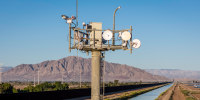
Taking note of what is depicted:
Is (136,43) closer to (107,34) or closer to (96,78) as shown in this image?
(107,34)

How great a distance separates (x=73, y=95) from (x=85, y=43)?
20762 millimetres

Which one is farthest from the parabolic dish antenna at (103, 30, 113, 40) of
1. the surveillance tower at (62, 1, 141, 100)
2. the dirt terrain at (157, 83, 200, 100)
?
the dirt terrain at (157, 83, 200, 100)

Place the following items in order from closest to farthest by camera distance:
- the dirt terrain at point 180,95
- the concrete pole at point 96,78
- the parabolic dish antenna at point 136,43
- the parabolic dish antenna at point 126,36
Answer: the parabolic dish antenna at point 126,36 → the parabolic dish antenna at point 136,43 → the concrete pole at point 96,78 → the dirt terrain at point 180,95

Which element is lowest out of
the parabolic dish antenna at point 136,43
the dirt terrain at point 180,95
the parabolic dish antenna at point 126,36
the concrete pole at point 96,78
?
the dirt terrain at point 180,95

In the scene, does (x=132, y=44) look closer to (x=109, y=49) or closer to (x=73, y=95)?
(x=109, y=49)

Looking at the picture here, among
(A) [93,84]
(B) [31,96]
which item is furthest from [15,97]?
(A) [93,84]

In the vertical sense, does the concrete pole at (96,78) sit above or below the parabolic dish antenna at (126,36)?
below

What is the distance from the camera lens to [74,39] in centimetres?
2264

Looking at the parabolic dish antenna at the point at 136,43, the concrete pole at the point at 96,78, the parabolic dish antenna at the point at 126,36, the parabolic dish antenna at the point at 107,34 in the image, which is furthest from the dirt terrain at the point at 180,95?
the parabolic dish antenna at the point at 107,34

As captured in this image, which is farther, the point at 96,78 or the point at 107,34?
the point at 96,78

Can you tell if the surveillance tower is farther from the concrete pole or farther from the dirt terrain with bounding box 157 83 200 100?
the dirt terrain with bounding box 157 83 200 100

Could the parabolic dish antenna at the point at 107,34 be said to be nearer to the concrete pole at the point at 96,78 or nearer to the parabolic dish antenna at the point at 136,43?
the concrete pole at the point at 96,78

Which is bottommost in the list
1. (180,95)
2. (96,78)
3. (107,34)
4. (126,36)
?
(180,95)

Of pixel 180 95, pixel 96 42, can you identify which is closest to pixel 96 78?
pixel 96 42
